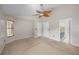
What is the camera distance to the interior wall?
2500 mm

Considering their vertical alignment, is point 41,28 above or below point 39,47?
above

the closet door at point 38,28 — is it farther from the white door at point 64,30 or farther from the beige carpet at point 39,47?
the white door at point 64,30

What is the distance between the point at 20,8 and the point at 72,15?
869 millimetres

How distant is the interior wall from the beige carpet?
172 mm

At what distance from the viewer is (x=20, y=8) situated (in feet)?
8.24

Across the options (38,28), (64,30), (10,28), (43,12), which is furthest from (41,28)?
(10,28)

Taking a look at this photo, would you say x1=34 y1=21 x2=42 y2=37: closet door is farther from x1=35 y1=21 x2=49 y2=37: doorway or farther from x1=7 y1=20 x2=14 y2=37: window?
x1=7 y1=20 x2=14 y2=37: window

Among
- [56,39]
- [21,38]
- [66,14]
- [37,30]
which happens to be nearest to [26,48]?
[21,38]

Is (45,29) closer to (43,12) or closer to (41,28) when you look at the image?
(41,28)

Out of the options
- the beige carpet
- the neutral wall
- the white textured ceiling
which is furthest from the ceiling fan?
the beige carpet

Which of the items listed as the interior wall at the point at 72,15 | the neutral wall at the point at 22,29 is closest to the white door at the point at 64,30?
the interior wall at the point at 72,15

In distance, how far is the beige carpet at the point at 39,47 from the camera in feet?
8.29
